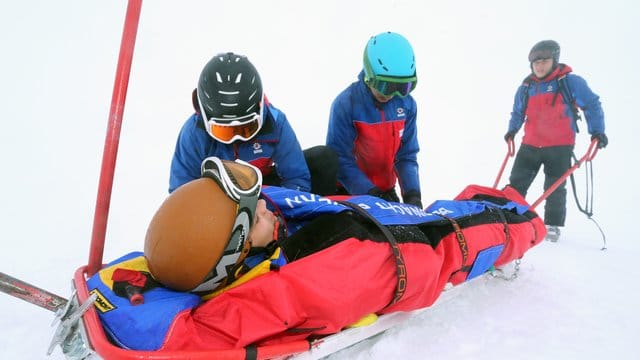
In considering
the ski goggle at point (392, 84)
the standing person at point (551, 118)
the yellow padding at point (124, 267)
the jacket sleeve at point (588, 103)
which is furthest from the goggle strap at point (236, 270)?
the jacket sleeve at point (588, 103)

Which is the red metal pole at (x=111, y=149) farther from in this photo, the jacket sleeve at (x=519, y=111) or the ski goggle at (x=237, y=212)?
the jacket sleeve at (x=519, y=111)

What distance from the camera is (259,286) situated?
169cm

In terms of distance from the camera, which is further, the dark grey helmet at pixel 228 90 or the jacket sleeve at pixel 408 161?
the jacket sleeve at pixel 408 161

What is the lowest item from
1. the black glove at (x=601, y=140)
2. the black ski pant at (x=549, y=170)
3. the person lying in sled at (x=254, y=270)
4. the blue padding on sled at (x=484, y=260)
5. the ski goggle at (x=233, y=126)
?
the black ski pant at (x=549, y=170)

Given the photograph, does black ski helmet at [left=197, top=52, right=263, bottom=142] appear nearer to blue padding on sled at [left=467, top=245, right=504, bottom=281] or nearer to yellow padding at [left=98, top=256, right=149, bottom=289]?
yellow padding at [left=98, top=256, right=149, bottom=289]

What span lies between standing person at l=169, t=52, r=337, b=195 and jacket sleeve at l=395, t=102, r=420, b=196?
655 millimetres

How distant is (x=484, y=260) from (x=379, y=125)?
4.29ft

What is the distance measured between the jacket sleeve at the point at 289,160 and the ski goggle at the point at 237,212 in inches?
43.9

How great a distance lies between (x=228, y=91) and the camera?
7.88 feet

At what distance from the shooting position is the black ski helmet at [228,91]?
2404 mm

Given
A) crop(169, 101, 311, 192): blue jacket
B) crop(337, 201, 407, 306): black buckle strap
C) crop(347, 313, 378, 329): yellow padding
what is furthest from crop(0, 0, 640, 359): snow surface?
crop(169, 101, 311, 192): blue jacket

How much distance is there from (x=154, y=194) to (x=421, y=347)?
13.1ft

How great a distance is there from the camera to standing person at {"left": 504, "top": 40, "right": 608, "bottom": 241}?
15.3 ft

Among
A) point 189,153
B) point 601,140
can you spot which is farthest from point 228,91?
point 601,140
